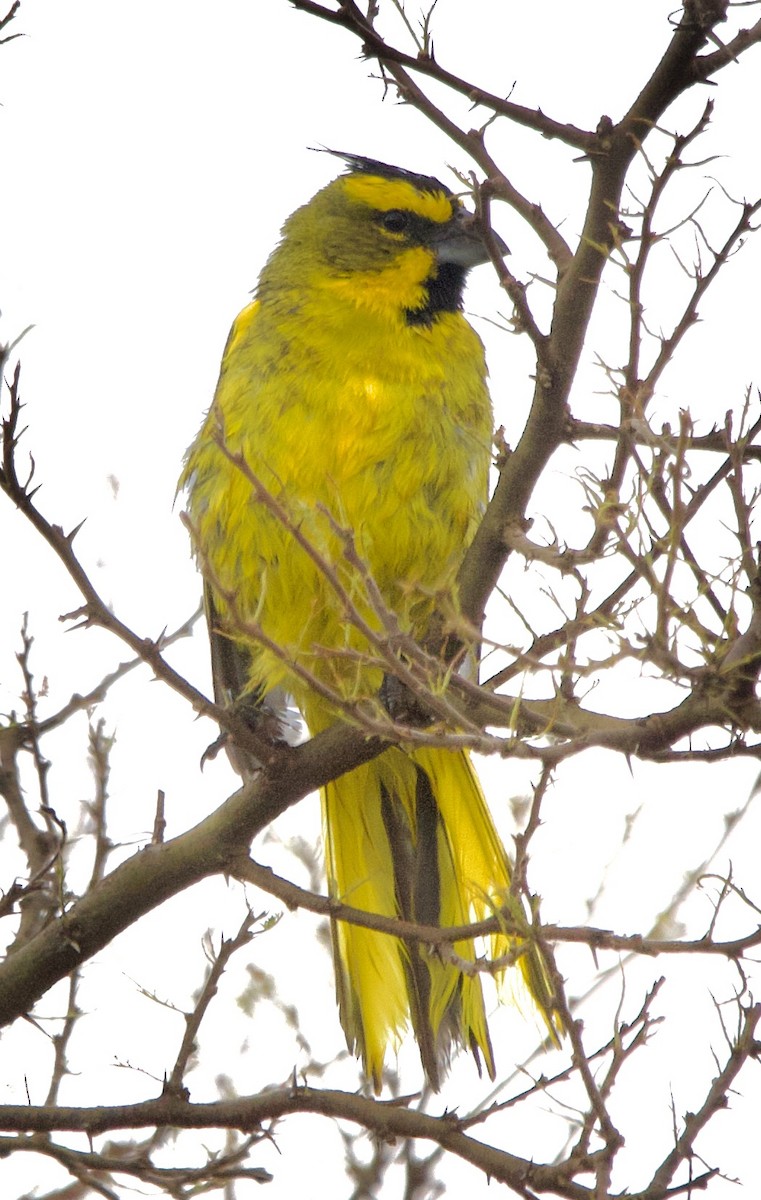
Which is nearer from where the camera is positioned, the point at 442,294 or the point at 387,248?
the point at 442,294

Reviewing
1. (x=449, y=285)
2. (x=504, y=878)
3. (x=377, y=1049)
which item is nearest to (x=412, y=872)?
(x=504, y=878)

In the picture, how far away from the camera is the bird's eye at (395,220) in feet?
14.6

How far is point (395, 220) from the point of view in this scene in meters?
4.47

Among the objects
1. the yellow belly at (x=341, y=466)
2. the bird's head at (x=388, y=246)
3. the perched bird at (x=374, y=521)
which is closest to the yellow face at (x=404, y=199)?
the bird's head at (x=388, y=246)

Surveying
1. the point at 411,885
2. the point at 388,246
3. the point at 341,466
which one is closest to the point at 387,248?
the point at 388,246

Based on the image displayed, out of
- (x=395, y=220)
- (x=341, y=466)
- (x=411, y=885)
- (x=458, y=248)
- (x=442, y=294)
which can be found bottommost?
(x=411, y=885)

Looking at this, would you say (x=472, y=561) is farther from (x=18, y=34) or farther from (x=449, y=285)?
(x=449, y=285)

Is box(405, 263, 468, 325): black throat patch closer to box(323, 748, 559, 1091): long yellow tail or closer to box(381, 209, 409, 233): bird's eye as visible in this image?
box(381, 209, 409, 233): bird's eye

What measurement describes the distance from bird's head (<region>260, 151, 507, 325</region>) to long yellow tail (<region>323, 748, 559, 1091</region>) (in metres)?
1.35

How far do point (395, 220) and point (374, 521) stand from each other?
4.40 feet

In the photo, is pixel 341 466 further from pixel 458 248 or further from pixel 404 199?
pixel 404 199

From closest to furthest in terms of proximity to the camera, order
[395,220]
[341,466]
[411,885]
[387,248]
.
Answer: [341,466] < [411,885] < [387,248] < [395,220]

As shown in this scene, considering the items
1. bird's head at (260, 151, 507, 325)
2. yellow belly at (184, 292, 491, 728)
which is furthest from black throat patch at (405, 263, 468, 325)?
yellow belly at (184, 292, 491, 728)

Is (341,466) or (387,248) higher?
(387,248)
